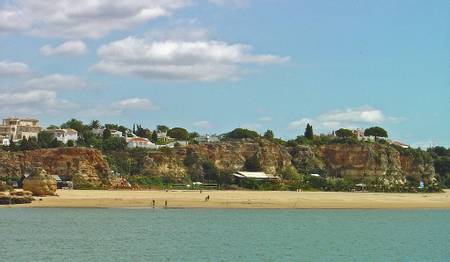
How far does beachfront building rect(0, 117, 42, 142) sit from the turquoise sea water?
72.7 m

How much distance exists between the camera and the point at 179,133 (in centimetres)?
13925

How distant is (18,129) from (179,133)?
2957 centimetres

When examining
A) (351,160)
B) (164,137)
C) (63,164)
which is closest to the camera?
(63,164)

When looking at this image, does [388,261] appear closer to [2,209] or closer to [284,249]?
[284,249]

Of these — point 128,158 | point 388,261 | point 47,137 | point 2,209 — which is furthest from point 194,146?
point 388,261

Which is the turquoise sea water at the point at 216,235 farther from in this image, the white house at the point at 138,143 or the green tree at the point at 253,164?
the white house at the point at 138,143

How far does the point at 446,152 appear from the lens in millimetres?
154625

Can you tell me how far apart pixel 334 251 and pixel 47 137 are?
7647cm

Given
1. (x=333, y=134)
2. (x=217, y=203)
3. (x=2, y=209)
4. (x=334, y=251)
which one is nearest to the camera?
(x=334, y=251)

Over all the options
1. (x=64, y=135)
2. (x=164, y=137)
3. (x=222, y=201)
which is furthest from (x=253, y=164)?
(x=164, y=137)

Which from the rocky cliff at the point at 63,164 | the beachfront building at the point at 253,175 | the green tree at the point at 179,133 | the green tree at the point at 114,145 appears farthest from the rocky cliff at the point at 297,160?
the green tree at the point at 179,133

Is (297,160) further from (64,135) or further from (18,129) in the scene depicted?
(18,129)

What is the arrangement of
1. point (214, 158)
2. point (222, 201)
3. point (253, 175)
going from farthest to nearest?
point (214, 158), point (253, 175), point (222, 201)

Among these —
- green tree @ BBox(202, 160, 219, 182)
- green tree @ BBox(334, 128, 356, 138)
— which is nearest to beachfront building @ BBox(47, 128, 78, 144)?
green tree @ BBox(202, 160, 219, 182)
